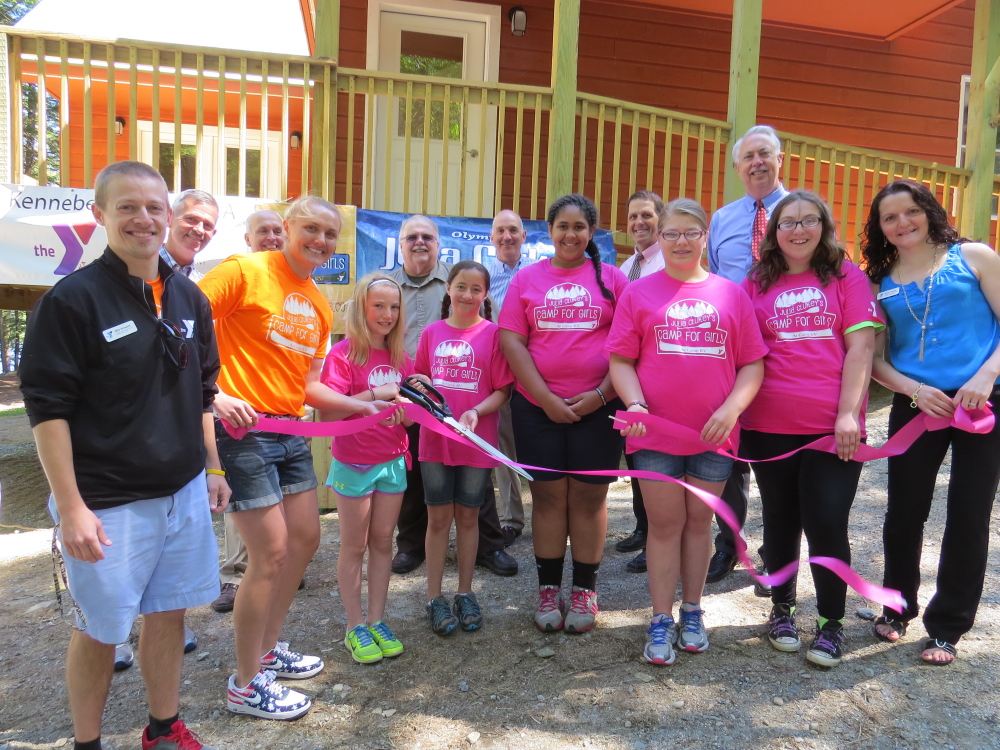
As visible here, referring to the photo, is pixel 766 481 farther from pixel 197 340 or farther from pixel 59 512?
pixel 59 512

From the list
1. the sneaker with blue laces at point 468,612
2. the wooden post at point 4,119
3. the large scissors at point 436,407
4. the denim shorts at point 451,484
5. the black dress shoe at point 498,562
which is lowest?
the black dress shoe at point 498,562

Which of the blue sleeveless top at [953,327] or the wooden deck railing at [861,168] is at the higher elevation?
the wooden deck railing at [861,168]

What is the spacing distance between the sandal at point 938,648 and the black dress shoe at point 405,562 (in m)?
2.65

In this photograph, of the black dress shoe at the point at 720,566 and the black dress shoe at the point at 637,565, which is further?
the black dress shoe at the point at 637,565

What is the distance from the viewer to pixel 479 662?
3.08 m

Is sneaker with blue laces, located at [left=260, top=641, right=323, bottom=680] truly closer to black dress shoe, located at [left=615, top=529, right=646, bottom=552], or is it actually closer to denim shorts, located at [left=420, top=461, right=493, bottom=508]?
denim shorts, located at [left=420, top=461, right=493, bottom=508]

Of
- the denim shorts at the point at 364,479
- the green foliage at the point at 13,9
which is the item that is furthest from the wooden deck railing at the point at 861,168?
the green foliage at the point at 13,9

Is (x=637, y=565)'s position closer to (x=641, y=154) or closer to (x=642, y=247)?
(x=642, y=247)

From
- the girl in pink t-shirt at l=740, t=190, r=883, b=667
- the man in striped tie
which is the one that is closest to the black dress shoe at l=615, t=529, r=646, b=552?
the man in striped tie

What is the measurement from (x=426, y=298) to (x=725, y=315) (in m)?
1.97

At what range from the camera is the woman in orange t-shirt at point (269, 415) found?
250 centimetres

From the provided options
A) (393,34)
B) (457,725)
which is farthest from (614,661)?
(393,34)

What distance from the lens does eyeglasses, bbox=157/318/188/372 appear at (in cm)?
210

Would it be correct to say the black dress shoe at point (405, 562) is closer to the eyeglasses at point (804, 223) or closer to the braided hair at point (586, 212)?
the braided hair at point (586, 212)
